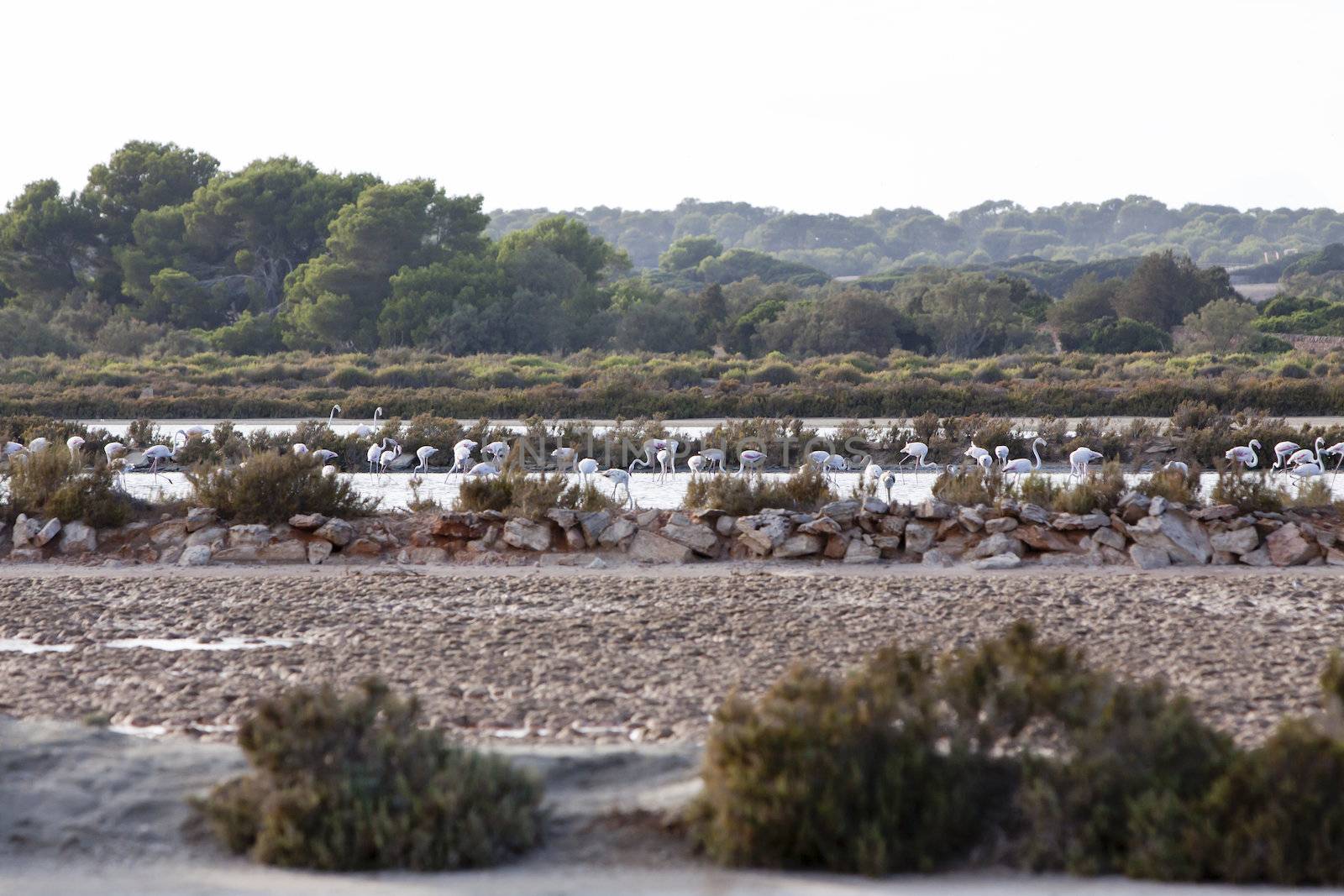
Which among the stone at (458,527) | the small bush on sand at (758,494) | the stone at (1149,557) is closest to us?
the stone at (1149,557)

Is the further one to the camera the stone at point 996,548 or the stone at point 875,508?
the stone at point 875,508

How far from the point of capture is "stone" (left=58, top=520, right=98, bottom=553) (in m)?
11.8

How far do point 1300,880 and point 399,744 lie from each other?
270cm

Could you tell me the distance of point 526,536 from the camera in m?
11.6

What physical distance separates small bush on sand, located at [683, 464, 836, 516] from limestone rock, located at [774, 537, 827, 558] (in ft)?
2.28

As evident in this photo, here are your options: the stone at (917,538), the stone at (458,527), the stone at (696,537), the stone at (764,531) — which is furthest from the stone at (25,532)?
the stone at (917,538)

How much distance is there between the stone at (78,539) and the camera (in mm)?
11773

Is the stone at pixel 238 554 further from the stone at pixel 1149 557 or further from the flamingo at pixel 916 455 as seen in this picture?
the flamingo at pixel 916 455

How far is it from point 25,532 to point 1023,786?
31.9 feet

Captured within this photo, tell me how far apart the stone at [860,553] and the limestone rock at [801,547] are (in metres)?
0.24

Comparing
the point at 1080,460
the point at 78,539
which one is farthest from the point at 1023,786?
the point at 1080,460

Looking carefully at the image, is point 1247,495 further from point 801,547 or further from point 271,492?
point 271,492

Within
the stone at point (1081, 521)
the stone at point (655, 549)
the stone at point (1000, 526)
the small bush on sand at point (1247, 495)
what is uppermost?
the small bush on sand at point (1247, 495)

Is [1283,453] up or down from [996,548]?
up
